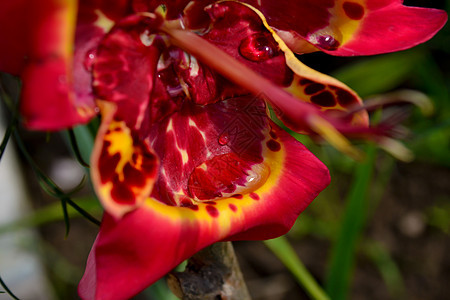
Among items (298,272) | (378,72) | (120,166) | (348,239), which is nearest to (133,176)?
(120,166)

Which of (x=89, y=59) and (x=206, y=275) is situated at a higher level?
(x=89, y=59)

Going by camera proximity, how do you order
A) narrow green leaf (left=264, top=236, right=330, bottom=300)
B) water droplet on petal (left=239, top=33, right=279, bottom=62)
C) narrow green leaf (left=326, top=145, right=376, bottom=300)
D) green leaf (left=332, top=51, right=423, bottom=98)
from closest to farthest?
water droplet on petal (left=239, top=33, right=279, bottom=62) < narrow green leaf (left=264, top=236, right=330, bottom=300) < narrow green leaf (left=326, top=145, right=376, bottom=300) < green leaf (left=332, top=51, right=423, bottom=98)

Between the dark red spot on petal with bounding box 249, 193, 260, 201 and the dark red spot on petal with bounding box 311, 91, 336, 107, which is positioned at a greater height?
the dark red spot on petal with bounding box 311, 91, 336, 107

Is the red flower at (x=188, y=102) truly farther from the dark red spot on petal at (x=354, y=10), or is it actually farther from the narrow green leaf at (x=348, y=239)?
the narrow green leaf at (x=348, y=239)

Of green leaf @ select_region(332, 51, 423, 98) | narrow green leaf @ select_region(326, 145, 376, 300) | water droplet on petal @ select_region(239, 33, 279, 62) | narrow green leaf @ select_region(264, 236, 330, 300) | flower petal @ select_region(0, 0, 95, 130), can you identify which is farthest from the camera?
green leaf @ select_region(332, 51, 423, 98)

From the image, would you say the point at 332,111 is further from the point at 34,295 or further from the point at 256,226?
the point at 34,295

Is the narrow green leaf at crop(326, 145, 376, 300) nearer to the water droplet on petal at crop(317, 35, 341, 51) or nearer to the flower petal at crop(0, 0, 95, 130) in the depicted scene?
the water droplet on petal at crop(317, 35, 341, 51)

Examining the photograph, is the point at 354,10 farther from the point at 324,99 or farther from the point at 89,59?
the point at 89,59

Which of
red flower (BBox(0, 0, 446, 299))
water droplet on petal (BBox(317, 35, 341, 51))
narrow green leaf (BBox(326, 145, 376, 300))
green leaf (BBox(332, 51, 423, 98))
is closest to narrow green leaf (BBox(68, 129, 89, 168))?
red flower (BBox(0, 0, 446, 299))

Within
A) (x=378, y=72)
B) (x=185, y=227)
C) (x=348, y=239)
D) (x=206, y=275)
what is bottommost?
(x=378, y=72)
